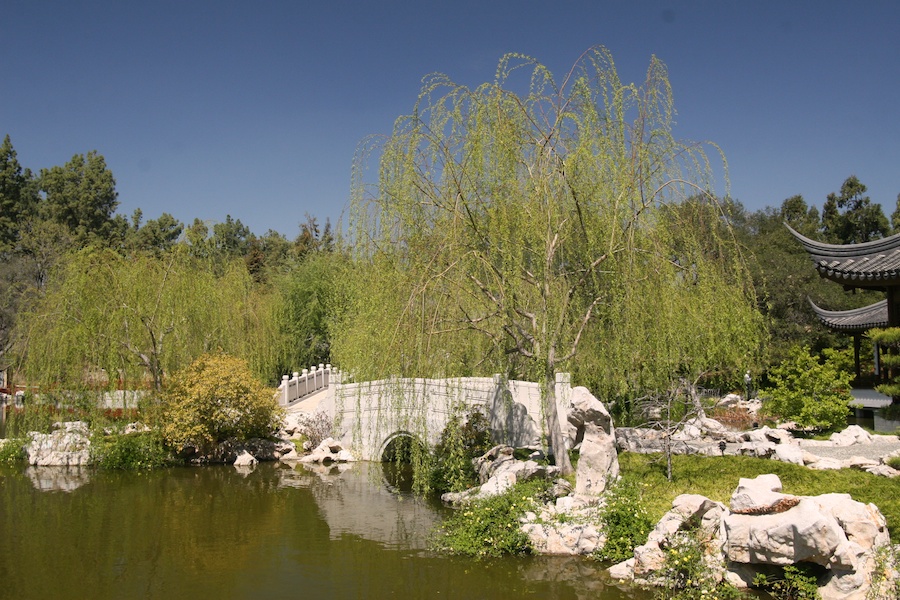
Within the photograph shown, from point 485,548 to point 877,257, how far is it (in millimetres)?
7094

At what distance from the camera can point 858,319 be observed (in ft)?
49.5

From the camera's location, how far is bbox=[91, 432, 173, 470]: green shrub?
41.0ft

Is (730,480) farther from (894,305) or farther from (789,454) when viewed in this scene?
(894,305)

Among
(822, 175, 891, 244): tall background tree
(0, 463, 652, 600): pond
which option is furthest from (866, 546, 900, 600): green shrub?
(822, 175, 891, 244): tall background tree

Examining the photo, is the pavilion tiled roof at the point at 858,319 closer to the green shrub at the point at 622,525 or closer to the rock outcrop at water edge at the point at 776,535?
the green shrub at the point at 622,525

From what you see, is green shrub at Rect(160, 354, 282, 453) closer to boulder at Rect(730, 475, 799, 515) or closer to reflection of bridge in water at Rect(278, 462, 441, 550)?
reflection of bridge in water at Rect(278, 462, 441, 550)

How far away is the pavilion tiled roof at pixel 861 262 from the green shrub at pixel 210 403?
9.00 m

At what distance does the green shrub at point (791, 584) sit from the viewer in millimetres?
5570

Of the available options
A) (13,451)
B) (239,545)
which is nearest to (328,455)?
(239,545)

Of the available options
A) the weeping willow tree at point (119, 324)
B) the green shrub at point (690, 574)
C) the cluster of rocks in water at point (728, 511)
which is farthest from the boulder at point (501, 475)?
the weeping willow tree at point (119, 324)

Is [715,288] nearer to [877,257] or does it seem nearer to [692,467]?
[692,467]

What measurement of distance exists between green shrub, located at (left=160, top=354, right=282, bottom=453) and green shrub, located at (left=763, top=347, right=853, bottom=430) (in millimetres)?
8598

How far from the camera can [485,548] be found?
24.3ft

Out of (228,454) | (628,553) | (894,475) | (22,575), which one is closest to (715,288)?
(894,475)
